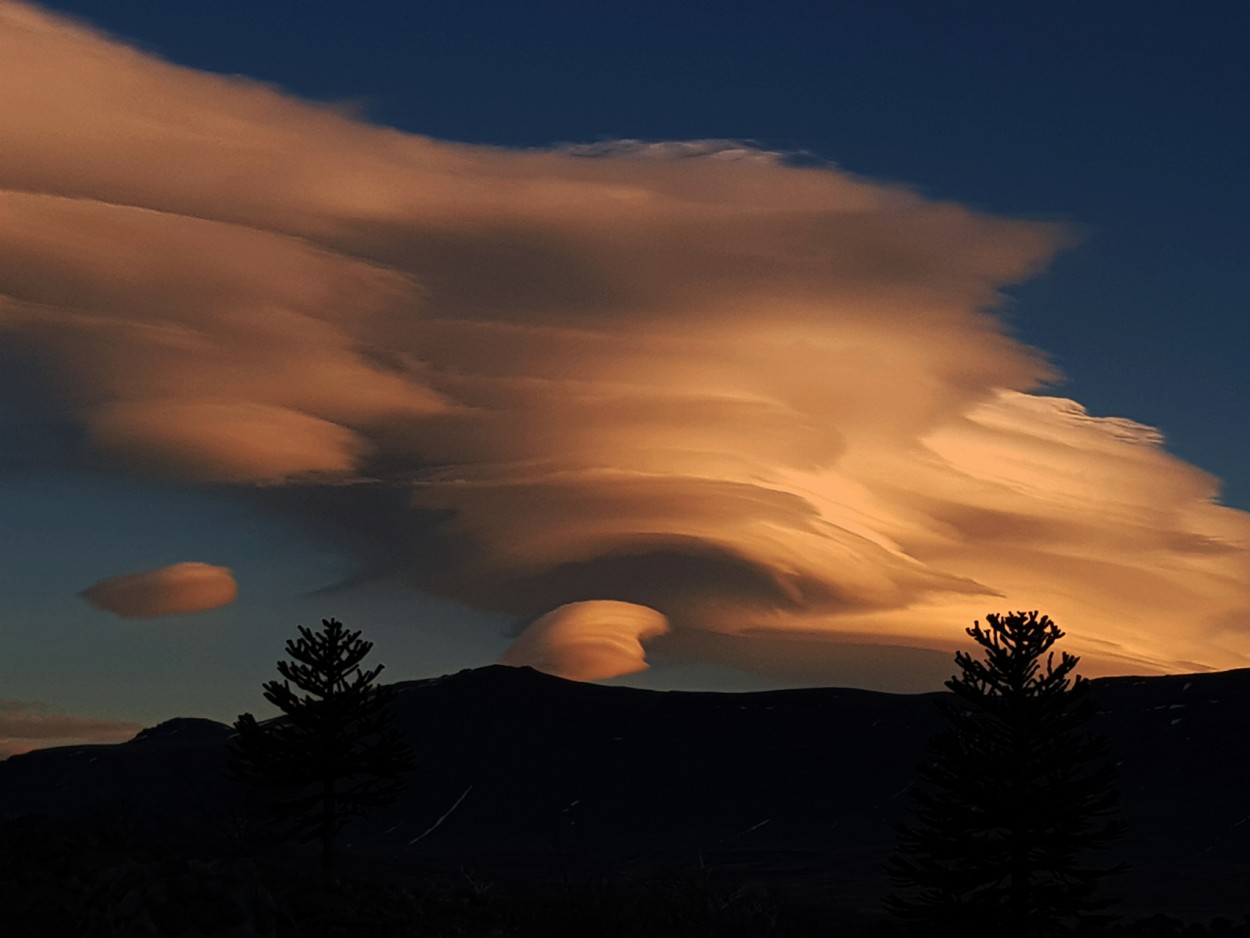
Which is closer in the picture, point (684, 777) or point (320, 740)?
point (320, 740)

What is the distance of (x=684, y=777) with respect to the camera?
173 meters

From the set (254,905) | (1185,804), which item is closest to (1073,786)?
(254,905)

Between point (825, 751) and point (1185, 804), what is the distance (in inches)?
1695

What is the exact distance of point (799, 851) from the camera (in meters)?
136

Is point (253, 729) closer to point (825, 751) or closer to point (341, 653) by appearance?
point (341, 653)

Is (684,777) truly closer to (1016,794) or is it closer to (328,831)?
(328,831)

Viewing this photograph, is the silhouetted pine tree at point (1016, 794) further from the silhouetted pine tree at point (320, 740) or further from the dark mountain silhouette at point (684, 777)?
the dark mountain silhouette at point (684, 777)

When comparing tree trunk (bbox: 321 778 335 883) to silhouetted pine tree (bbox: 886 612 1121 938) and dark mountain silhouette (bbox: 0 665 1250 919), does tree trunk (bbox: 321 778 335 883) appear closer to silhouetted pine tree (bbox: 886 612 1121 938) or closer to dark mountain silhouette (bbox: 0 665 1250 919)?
silhouetted pine tree (bbox: 886 612 1121 938)

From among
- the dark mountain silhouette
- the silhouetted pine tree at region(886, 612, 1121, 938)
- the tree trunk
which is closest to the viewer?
the silhouetted pine tree at region(886, 612, 1121, 938)

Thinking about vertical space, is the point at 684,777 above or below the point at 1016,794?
above

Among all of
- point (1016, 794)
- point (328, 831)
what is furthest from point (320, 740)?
point (1016, 794)

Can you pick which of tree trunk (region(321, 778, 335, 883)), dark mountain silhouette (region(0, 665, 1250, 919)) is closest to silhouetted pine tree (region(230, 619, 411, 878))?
tree trunk (region(321, 778, 335, 883))

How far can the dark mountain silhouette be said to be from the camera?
13938 cm

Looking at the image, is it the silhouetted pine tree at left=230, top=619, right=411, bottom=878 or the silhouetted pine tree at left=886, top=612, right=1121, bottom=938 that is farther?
the silhouetted pine tree at left=230, top=619, right=411, bottom=878
